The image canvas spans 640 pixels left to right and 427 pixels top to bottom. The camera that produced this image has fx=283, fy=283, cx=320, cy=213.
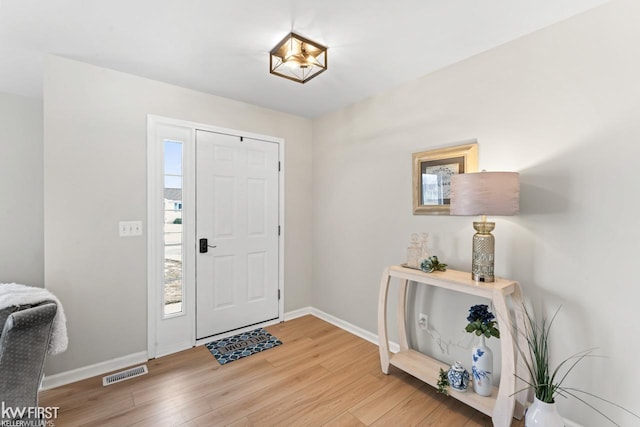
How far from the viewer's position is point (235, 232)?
2.94 m

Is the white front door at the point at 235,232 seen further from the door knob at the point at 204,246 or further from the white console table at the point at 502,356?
the white console table at the point at 502,356

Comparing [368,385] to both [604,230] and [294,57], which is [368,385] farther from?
[294,57]

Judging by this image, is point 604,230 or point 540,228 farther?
point 540,228

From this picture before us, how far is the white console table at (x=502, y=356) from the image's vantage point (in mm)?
1583

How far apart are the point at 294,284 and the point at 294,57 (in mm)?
2421

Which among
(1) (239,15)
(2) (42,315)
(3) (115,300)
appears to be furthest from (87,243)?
(1) (239,15)

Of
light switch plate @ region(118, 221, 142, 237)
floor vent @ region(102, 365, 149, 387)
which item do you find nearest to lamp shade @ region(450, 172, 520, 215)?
light switch plate @ region(118, 221, 142, 237)

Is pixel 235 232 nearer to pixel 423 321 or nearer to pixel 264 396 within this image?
pixel 264 396

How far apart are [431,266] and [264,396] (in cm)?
149

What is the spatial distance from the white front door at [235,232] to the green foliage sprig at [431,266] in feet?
5.69

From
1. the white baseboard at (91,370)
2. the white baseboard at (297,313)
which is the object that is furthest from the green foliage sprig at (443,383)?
the white baseboard at (91,370)

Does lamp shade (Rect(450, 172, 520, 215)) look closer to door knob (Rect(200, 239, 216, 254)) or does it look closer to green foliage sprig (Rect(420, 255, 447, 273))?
green foliage sprig (Rect(420, 255, 447, 273))

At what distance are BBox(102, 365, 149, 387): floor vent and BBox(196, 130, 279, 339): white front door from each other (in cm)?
52

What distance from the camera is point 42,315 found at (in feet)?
4.28
